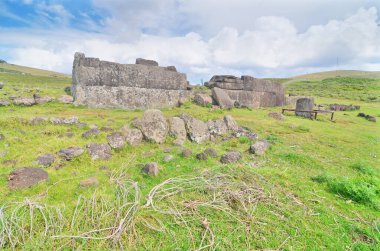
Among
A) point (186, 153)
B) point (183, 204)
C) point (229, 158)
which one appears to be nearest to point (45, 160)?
point (186, 153)

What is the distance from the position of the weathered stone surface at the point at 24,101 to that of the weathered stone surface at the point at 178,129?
724 cm

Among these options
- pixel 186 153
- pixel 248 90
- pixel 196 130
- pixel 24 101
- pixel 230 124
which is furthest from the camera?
pixel 248 90

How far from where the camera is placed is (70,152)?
213 inches

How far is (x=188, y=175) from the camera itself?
16.0 ft

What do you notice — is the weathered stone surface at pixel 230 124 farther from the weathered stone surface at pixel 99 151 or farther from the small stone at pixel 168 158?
the weathered stone surface at pixel 99 151

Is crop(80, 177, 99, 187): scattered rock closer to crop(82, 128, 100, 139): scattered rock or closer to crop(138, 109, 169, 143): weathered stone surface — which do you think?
crop(82, 128, 100, 139): scattered rock

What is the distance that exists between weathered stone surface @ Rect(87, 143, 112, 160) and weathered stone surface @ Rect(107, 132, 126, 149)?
0.77ft

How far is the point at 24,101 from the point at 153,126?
7.18 metres

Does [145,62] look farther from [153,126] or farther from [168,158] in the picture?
[168,158]

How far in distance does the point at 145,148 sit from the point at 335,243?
4822 mm

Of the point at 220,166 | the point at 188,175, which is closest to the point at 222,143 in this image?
the point at 220,166

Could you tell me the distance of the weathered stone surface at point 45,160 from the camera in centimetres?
500

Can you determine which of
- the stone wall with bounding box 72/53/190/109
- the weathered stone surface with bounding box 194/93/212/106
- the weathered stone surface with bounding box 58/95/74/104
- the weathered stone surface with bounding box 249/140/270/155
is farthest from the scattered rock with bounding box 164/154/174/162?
the weathered stone surface with bounding box 194/93/212/106

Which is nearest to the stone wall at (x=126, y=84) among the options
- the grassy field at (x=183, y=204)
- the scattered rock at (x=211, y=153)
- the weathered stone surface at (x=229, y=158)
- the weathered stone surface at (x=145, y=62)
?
the weathered stone surface at (x=145, y=62)
